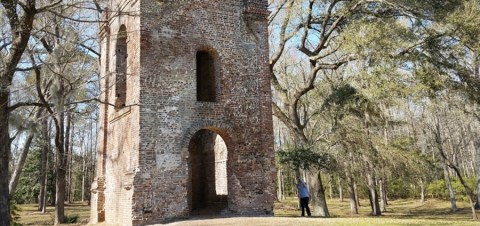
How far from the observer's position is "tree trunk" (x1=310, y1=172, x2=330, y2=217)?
1778 cm

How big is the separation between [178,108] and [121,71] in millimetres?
3389

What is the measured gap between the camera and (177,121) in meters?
11.9

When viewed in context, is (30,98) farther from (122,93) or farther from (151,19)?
(151,19)

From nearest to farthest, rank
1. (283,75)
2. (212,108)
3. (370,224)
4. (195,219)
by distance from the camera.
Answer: (370,224), (195,219), (212,108), (283,75)

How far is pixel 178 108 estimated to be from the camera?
12000 mm

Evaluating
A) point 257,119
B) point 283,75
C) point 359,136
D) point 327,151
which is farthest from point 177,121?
point 283,75

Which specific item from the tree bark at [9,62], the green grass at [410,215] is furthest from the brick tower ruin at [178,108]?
the green grass at [410,215]

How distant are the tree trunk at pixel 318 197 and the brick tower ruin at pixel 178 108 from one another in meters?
4.96

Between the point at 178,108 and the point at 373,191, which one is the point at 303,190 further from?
the point at 373,191

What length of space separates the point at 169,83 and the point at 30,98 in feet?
24.4

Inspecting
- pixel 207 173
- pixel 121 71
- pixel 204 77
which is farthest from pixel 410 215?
pixel 121 71

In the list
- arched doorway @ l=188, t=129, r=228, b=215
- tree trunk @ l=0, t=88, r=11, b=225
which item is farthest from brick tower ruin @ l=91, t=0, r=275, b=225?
tree trunk @ l=0, t=88, r=11, b=225

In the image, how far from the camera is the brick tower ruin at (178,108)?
11477mm

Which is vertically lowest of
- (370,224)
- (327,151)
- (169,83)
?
(370,224)
